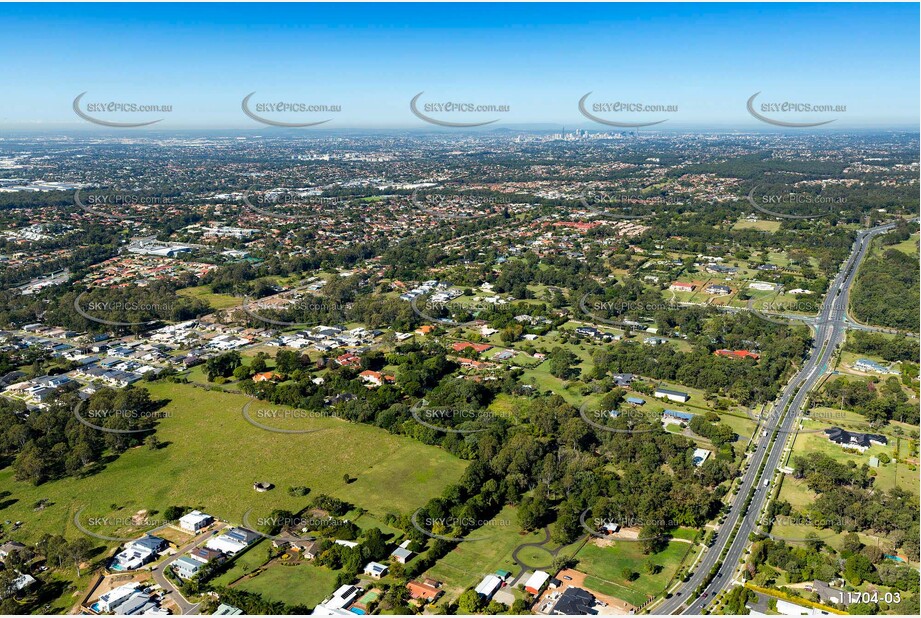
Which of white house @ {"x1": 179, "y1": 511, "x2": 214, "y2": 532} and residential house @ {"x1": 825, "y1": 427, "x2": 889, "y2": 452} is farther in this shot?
residential house @ {"x1": 825, "y1": 427, "x2": 889, "y2": 452}

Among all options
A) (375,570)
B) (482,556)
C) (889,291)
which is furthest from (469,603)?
(889,291)

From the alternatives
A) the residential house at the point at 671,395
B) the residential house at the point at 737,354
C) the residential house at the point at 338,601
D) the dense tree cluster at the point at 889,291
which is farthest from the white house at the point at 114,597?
the dense tree cluster at the point at 889,291

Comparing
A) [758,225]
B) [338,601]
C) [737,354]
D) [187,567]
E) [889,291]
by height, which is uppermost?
[758,225]

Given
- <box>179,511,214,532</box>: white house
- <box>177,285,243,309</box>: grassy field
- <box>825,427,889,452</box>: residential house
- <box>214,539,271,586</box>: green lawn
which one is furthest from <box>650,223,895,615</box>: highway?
<box>177,285,243,309</box>: grassy field

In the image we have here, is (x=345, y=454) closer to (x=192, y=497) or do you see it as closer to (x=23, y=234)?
(x=192, y=497)

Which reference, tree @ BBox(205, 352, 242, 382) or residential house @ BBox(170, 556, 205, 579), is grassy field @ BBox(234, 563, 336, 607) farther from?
tree @ BBox(205, 352, 242, 382)

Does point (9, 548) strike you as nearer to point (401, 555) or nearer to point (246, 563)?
point (246, 563)
